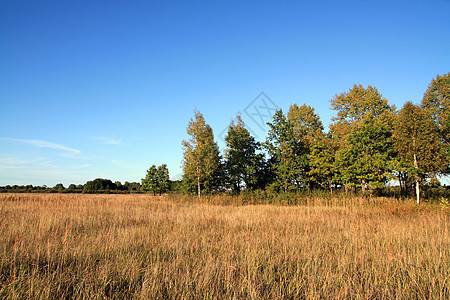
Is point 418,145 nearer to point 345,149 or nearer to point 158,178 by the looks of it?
point 345,149

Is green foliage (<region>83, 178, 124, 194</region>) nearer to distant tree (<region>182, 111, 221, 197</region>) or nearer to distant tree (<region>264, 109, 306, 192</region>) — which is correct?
distant tree (<region>182, 111, 221, 197</region>)

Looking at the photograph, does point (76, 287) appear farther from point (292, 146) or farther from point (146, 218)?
point (292, 146)

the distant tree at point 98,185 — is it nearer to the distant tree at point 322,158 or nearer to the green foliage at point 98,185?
the green foliage at point 98,185

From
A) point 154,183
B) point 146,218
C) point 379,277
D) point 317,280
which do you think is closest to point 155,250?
point 317,280

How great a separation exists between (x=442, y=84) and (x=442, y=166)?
1492 centimetres

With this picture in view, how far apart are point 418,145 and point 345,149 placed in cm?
590

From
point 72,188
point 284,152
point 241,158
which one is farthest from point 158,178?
point 72,188

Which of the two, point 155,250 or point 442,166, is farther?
point 442,166

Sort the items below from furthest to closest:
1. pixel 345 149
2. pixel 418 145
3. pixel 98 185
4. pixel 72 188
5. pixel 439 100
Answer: pixel 98 185, pixel 72 188, pixel 439 100, pixel 345 149, pixel 418 145

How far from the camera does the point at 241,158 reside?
27.7 metres

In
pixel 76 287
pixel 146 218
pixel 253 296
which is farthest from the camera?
pixel 146 218

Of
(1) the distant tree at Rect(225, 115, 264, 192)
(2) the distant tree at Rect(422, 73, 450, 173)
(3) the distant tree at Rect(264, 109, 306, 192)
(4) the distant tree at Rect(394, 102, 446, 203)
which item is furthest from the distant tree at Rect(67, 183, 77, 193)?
(2) the distant tree at Rect(422, 73, 450, 173)

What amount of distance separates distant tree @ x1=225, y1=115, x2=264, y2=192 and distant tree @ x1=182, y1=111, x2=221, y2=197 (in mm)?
2331

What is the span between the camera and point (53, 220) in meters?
6.95
